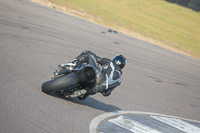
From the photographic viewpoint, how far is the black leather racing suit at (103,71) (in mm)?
6211

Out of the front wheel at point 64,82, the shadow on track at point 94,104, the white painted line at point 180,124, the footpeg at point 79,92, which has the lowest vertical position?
the white painted line at point 180,124

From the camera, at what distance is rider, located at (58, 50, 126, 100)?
6.22 metres

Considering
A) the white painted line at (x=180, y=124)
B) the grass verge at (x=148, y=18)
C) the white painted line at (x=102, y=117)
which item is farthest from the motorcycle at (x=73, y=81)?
the grass verge at (x=148, y=18)

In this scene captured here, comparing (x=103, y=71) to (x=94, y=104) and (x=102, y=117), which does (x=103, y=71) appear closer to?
(x=102, y=117)

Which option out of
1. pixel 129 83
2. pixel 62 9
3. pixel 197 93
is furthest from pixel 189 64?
pixel 129 83

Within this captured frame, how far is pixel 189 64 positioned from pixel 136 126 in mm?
12466

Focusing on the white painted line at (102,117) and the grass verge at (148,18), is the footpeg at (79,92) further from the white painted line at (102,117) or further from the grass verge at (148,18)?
the grass verge at (148,18)

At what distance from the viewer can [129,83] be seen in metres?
Answer: 9.82

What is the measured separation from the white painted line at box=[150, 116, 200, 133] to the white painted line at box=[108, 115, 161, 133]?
975 millimetres

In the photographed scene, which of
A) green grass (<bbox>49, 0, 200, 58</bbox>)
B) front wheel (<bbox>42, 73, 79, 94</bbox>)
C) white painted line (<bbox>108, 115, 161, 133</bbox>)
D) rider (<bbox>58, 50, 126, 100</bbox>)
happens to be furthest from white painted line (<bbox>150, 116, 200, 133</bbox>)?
green grass (<bbox>49, 0, 200, 58</bbox>)

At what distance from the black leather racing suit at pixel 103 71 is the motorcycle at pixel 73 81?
4.2 inches

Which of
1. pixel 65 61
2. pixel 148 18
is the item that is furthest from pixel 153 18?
pixel 65 61

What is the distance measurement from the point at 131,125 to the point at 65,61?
3973mm

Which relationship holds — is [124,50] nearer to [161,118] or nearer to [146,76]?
[146,76]
